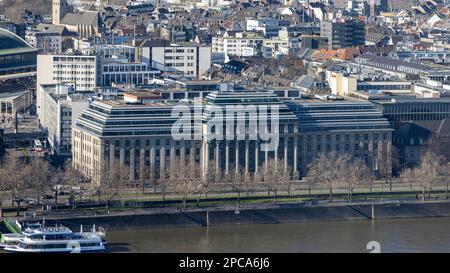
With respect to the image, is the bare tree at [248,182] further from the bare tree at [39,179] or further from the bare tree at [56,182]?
the bare tree at [39,179]

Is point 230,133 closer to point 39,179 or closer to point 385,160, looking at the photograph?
point 385,160

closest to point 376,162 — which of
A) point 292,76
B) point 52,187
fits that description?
point 52,187

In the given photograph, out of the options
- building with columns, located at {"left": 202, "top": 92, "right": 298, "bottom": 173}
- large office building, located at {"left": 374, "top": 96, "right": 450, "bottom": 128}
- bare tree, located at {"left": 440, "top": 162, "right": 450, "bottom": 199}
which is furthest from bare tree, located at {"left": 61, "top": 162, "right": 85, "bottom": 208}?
large office building, located at {"left": 374, "top": 96, "right": 450, "bottom": 128}

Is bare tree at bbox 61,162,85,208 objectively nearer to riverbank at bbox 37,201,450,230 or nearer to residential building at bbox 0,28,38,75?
riverbank at bbox 37,201,450,230

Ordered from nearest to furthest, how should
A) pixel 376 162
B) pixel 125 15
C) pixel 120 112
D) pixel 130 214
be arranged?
pixel 130 214 → pixel 120 112 → pixel 376 162 → pixel 125 15

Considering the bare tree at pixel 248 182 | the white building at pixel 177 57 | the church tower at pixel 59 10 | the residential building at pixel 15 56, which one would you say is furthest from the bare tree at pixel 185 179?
the church tower at pixel 59 10

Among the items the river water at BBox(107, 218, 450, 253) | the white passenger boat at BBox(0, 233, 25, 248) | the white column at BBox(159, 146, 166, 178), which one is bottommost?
the river water at BBox(107, 218, 450, 253)
